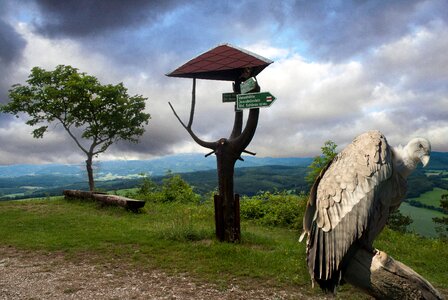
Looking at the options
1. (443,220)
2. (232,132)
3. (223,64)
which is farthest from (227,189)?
(443,220)

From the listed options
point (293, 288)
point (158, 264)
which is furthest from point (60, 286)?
point (293, 288)

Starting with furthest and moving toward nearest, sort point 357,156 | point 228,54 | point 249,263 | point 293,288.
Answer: point 228,54 < point 249,263 < point 293,288 < point 357,156

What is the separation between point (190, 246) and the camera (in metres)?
8.15

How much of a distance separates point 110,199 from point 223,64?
30.2ft

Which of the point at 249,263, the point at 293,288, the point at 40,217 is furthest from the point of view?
the point at 40,217

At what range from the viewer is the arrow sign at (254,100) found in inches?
277

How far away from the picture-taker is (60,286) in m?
6.11

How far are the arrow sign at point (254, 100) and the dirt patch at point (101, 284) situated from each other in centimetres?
362

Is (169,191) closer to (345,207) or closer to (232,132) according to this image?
(232,132)

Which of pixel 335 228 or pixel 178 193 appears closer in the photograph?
pixel 335 228

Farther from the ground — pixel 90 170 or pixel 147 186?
pixel 90 170

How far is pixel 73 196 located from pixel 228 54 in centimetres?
1334

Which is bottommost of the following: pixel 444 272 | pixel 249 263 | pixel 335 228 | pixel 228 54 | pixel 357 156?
pixel 444 272

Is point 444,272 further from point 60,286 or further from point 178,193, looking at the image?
point 178,193
